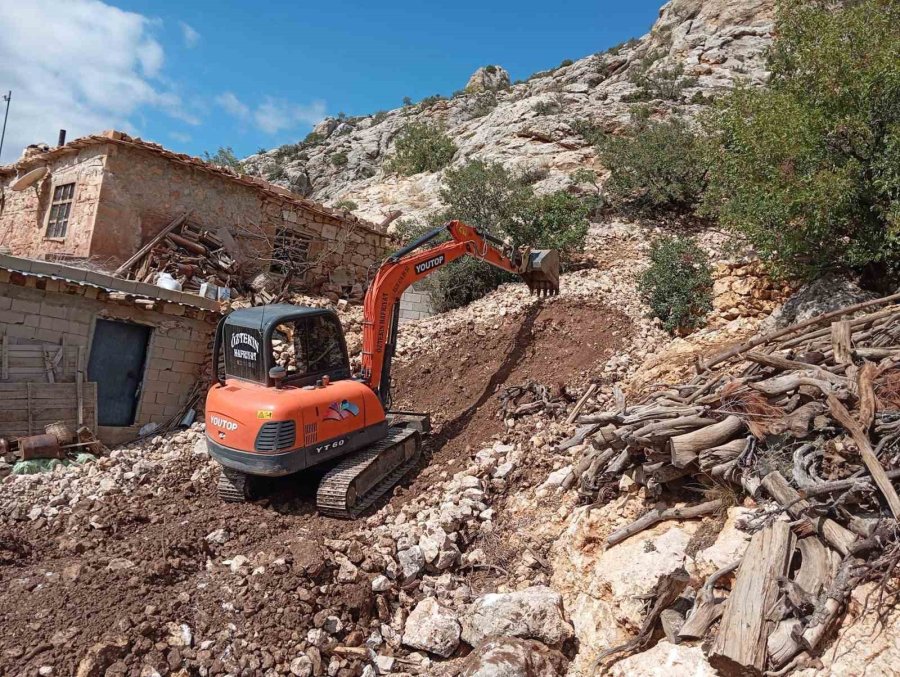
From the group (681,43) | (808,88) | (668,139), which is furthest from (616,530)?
(681,43)

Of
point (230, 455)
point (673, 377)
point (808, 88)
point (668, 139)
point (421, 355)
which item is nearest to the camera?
point (230, 455)

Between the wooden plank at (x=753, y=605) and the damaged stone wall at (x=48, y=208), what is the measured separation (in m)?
11.0

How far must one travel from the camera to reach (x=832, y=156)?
24.0 ft

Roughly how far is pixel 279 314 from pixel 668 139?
41.6 ft

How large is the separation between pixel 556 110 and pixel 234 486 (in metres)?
19.6

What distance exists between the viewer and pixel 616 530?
4566mm

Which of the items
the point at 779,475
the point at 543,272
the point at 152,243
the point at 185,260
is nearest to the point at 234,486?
the point at 779,475

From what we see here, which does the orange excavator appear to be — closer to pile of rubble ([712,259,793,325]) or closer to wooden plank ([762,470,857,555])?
wooden plank ([762,470,857,555])

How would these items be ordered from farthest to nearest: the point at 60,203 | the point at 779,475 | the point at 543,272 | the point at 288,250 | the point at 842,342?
the point at 288,250, the point at 60,203, the point at 543,272, the point at 842,342, the point at 779,475

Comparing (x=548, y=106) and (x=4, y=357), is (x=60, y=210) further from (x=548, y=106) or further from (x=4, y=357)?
(x=548, y=106)

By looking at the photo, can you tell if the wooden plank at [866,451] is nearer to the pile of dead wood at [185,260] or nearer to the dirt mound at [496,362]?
the dirt mound at [496,362]

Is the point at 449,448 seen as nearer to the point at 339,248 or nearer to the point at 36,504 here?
the point at 36,504

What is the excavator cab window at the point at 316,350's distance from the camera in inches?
243

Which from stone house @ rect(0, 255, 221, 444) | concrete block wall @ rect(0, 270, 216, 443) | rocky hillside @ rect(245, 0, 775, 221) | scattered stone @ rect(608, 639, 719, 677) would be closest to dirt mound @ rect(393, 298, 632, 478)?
concrete block wall @ rect(0, 270, 216, 443)
